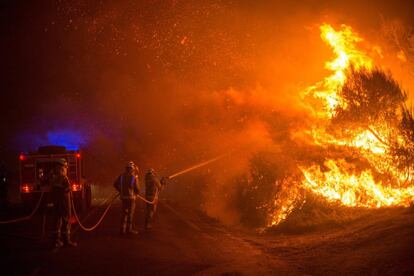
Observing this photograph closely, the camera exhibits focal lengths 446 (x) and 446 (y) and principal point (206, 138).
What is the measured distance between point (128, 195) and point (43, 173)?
29.0ft

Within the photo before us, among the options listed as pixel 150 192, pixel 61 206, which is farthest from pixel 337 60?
pixel 61 206

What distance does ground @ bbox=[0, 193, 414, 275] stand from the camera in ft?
26.5

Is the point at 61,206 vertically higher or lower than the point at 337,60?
lower

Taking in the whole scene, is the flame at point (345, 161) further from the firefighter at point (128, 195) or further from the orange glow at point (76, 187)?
the orange glow at point (76, 187)

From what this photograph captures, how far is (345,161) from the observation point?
15453 mm

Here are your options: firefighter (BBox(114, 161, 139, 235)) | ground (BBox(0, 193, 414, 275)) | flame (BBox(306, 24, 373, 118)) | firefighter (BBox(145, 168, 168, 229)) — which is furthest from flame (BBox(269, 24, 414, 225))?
firefighter (BBox(114, 161, 139, 235))

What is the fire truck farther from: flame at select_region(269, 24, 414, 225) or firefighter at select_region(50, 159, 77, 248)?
firefighter at select_region(50, 159, 77, 248)

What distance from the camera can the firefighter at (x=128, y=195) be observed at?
1226cm

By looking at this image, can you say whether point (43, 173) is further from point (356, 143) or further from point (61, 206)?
point (356, 143)

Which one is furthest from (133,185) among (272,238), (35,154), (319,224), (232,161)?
(232,161)

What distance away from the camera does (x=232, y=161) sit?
88.8 feet

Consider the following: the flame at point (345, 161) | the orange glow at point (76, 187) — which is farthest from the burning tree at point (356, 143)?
the orange glow at point (76, 187)

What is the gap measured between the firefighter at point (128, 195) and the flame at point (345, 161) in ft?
18.6

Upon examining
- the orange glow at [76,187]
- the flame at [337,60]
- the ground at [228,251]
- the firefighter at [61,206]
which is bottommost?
the ground at [228,251]
